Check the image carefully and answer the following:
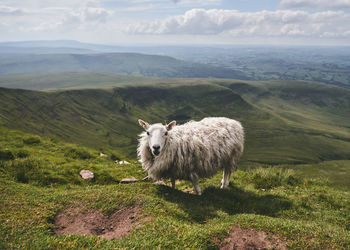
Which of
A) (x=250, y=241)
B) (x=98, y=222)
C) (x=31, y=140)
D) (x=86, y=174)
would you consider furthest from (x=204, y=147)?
(x=31, y=140)

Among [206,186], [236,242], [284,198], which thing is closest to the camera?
[236,242]

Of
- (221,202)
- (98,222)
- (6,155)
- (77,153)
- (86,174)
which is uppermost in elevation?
(6,155)

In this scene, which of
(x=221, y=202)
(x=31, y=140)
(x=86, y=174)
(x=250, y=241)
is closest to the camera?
(x=250, y=241)

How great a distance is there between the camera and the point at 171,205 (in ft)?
32.3

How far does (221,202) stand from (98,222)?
19.8 ft

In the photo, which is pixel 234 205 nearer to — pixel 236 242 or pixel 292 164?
pixel 236 242

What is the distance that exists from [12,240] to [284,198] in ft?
40.6

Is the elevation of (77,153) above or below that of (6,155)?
below

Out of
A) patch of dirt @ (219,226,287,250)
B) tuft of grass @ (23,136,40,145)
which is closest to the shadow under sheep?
patch of dirt @ (219,226,287,250)

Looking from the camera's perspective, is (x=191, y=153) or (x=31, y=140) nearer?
(x=191, y=153)

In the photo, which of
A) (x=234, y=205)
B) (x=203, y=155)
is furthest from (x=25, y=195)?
(x=234, y=205)

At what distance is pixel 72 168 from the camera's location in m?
14.5

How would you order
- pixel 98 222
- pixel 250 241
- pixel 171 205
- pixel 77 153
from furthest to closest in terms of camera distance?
pixel 77 153
pixel 171 205
pixel 98 222
pixel 250 241

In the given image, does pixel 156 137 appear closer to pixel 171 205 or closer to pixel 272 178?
pixel 171 205
